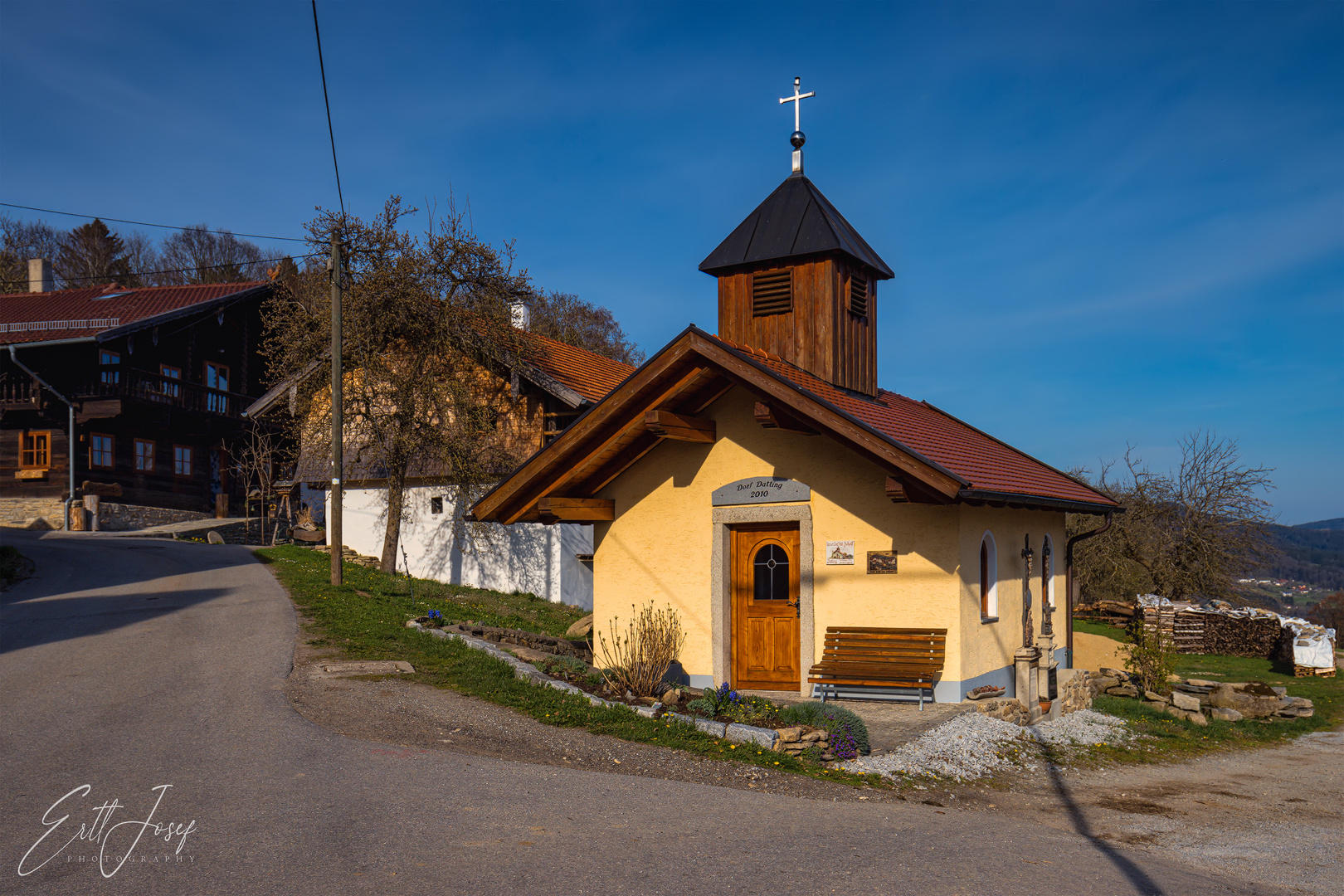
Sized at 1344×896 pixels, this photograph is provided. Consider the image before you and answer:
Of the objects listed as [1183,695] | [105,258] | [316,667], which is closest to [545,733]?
[316,667]

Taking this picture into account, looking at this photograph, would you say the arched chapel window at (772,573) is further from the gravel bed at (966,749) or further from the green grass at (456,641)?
the green grass at (456,641)

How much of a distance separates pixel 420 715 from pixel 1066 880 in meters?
6.03

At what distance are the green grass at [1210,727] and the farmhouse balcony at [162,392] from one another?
88.7ft

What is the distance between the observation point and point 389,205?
2098cm

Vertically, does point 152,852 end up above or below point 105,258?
below

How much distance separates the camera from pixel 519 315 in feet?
78.3

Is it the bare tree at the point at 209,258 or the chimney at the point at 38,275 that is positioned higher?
the bare tree at the point at 209,258

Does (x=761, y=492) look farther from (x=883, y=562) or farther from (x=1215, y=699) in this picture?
(x=1215, y=699)

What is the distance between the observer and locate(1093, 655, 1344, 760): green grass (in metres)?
11.7

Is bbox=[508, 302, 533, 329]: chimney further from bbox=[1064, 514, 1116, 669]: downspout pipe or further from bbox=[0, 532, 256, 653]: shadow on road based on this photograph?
bbox=[1064, 514, 1116, 669]: downspout pipe

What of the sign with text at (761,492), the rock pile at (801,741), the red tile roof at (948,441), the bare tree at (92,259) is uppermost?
the bare tree at (92,259)

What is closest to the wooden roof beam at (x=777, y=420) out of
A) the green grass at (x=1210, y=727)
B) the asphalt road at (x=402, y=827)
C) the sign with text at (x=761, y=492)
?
the sign with text at (x=761, y=492)

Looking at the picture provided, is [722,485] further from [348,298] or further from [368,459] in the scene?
[368,459]

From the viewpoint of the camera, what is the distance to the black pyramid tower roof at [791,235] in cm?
1398
